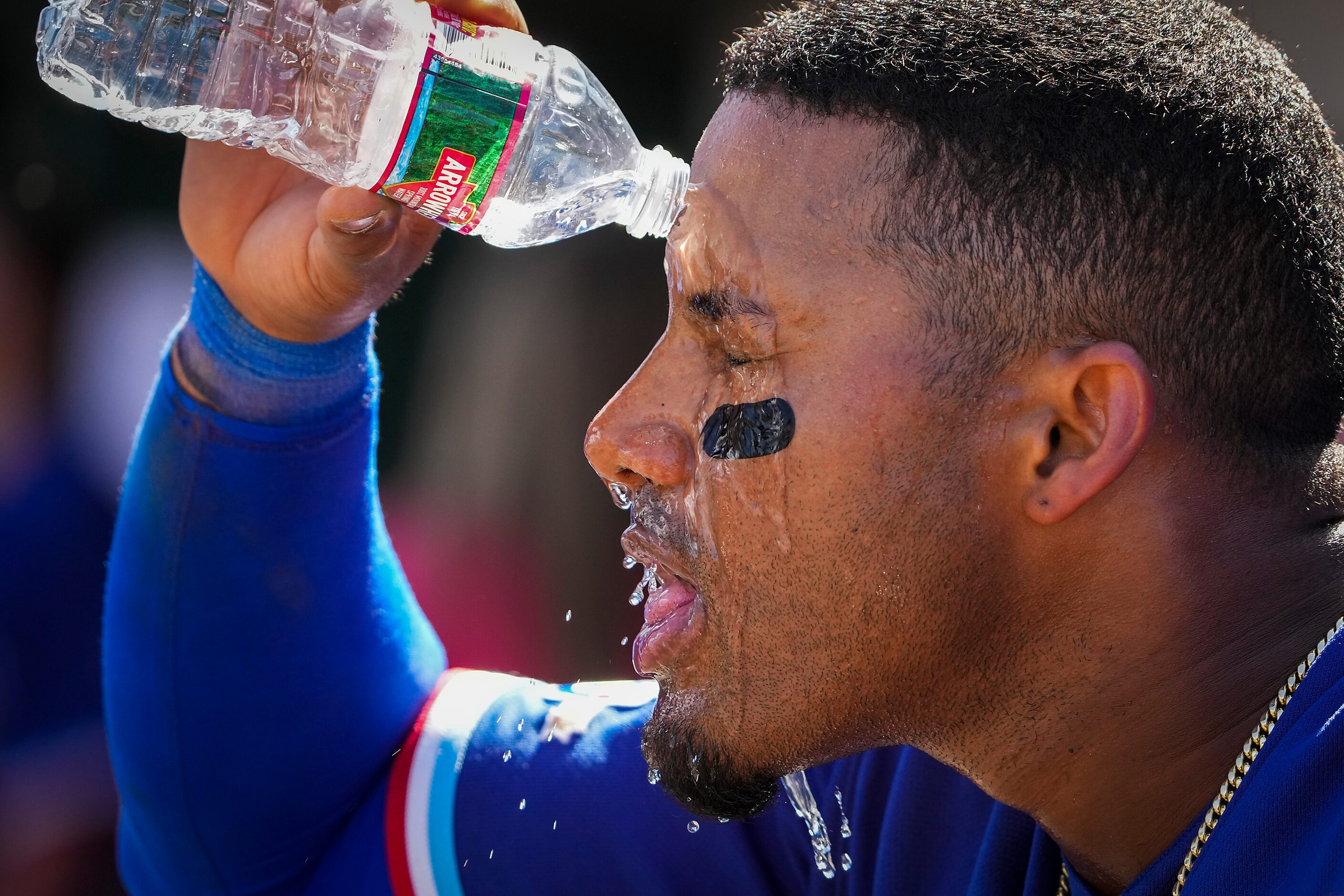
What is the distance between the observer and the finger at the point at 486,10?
157 centimetres

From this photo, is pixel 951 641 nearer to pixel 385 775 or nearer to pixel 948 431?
pixel 948 431

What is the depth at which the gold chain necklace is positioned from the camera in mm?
1405

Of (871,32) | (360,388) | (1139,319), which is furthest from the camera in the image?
(360,388)

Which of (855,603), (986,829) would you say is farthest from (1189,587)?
(986,829)

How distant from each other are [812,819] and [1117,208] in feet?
3.66

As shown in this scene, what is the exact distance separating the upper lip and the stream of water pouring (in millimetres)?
478

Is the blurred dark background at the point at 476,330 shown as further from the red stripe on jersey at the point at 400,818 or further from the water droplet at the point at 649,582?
the water droplet at the point at 649,582

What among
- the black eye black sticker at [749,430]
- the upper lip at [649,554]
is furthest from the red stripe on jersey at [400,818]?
the black eye black sticker at [749,430]

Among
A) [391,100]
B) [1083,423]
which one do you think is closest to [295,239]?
[391,100]

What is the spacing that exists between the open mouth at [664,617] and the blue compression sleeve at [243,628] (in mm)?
656

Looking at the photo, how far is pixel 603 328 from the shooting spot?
14.4 ft

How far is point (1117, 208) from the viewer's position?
4.67 ft

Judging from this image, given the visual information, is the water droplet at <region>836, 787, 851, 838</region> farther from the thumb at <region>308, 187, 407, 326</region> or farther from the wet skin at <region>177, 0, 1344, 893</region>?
the thumb at <region>308, 187, 407, 326</region>

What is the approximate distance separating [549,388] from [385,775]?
2.41 metres
